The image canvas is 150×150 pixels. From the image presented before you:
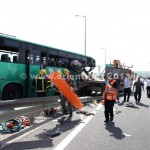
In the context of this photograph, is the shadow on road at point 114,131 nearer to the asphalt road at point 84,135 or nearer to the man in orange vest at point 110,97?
the asphalt road at point 84,135

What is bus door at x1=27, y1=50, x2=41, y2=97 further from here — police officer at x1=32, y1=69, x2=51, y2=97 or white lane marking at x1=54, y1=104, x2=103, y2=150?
white lane marking at x1=54, y1=104, x2=103, y2=150

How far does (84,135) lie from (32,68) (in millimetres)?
8145

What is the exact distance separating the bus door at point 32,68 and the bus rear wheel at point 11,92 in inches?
27.0

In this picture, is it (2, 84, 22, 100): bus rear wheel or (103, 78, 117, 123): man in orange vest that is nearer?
(103, 78, 117, 123): man in orange vest

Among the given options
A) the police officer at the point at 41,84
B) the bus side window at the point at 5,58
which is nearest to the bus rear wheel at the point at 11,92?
the police officer at the point at 41,84

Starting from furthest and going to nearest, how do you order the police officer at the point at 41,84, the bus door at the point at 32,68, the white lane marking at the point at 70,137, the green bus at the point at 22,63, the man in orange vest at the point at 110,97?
1. the bus door at the point at 32,68
2. the police officer at the point at 41,84
3. the green bus at the point at 22,63
4. the man in orange vest at the point at 110,97
5. the white lane marking at the point at 70,137

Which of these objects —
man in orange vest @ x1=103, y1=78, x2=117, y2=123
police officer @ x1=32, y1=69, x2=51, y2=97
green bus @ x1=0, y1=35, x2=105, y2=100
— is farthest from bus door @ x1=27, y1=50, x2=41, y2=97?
man in orange vest @ x1=103, y1=78, x2=117, y2=123

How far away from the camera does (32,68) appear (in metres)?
14.6

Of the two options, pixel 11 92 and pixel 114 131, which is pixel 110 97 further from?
pixel 11 92

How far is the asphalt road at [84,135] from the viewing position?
606 centimetres

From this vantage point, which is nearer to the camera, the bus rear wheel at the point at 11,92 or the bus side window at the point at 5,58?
the bus side window at the point at 5,58

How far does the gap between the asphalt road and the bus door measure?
4966mm

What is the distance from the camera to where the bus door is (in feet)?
47.3

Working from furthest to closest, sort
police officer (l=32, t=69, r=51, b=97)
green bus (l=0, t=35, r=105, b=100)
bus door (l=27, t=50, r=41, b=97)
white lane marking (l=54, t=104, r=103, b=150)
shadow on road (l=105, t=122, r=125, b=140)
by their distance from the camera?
1. bus door (l=27, t=50, r=41, b=97)
2. police officer (l=32, t=69, r=51, b=97)
3. green bus (l=0, t=35, r=105, b=100)
4. shadow on road (l=105, t=122, r=125, b=140)
5. white lane marking (l=54, t=104, r=103, b=150)
